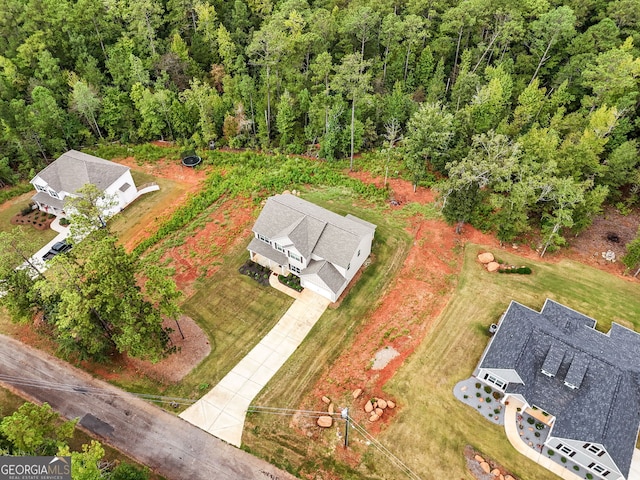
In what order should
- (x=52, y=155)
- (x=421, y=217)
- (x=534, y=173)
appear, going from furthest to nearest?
1. (x=52, y=155)
2. (x=421, y=217)
3. (x=534, y=173)

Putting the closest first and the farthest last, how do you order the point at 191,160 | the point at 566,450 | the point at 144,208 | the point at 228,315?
the point at 566,450 → the point at 228,315 → the point at 144,208 → the point at 191,160

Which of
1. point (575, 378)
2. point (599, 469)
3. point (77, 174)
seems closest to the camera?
point (599, 469)

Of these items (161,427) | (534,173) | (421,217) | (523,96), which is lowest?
(161,427)

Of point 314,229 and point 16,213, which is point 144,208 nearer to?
point 16,213

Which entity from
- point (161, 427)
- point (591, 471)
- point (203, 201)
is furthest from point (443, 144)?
point (161, 427)

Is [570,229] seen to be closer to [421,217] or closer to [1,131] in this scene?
[421,217]

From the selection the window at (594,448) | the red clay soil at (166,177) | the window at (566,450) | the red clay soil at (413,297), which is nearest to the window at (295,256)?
the red clay soil at (413,297)

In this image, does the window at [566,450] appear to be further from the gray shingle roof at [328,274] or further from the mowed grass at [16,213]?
the mowed grass at [16,213]

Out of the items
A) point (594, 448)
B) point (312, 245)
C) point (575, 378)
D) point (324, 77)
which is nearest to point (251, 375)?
point (312, 245)

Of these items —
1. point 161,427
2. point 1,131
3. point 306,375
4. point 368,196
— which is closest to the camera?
point 161,427
